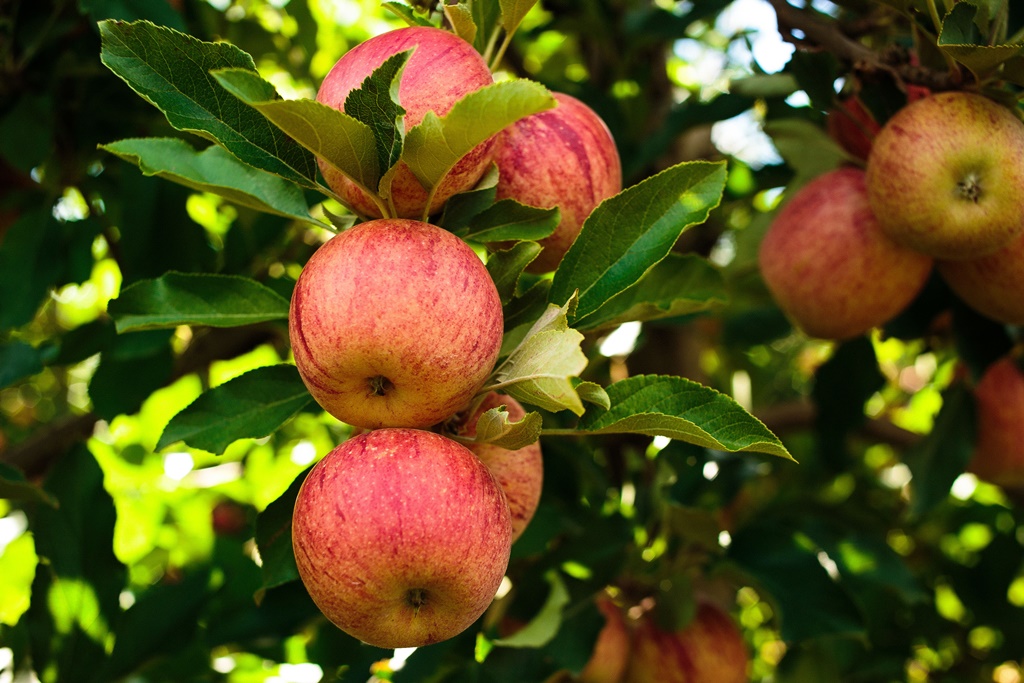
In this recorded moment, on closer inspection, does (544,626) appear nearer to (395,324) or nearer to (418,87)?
(395,324)

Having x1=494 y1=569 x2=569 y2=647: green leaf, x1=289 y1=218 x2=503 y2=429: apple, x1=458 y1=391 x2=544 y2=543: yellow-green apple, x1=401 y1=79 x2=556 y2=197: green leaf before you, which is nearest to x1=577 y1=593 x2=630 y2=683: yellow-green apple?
x1=494 y1=569 x2=569 y2=647: green leaf

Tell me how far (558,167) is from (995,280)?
0.85 metres

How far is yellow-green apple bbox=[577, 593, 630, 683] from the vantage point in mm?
1831

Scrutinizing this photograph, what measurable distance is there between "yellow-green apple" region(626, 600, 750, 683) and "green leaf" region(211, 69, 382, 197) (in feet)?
4.20

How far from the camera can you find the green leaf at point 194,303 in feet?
3.92

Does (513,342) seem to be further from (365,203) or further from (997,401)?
(997,401)

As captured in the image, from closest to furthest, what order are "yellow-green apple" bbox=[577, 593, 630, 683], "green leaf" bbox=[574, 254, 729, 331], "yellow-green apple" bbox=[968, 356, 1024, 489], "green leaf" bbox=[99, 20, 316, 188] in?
"green leaf" bbox=[99, 20, 316, 188]
"green leaf" bbox=[574, 254, 729, 331]
"yellow-green apple" bbox=[577, 593, 630, 683]
"yellow-green apple" bbox=[968, 356, 1024, 489]

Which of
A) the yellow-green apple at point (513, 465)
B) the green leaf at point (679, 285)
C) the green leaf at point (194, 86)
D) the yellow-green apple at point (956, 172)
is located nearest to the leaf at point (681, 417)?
the yellow-green apple at point (513, 465)

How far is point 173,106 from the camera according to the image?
105 centimetres

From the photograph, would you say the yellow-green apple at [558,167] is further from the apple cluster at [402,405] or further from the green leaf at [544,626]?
the green leaf at [544,626]

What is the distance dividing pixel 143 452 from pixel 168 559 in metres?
0.51

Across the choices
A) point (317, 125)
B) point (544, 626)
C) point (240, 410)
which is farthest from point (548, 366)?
point (544, 626)

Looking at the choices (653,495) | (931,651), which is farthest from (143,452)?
(931,651)

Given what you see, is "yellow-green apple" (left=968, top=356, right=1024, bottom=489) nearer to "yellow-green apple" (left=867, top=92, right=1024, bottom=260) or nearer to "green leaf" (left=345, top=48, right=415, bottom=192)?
"yellow-green apple" (left=867, top=92, right=1024, bottom=260)
